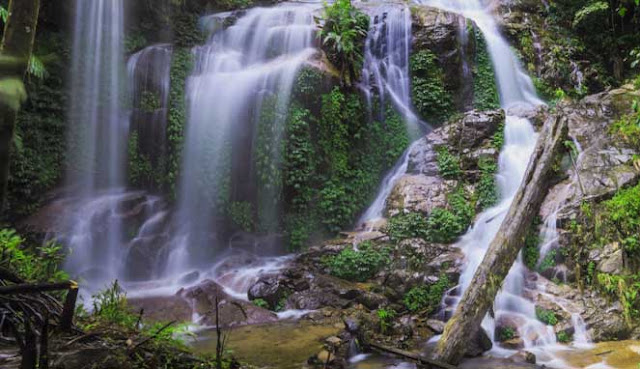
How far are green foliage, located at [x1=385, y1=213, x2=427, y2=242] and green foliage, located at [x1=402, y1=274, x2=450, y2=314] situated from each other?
1.49m

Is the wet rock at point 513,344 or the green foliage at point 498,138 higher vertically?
the green foliage at point 498,138

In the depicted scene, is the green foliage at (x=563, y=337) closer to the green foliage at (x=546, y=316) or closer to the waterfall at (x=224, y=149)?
Answer: the green foliage at (x=546, y=316)

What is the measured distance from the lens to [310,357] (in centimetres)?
547

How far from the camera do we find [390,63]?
13141 millimetres

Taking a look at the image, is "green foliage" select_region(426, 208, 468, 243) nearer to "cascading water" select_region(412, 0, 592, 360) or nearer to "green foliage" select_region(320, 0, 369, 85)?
"cascading water" select_region(412, 0, 592, 360)

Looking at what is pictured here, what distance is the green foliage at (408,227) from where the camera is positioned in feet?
30.5

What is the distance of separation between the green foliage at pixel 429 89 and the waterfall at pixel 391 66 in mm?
209

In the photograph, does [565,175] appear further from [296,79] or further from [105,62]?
[105,62]

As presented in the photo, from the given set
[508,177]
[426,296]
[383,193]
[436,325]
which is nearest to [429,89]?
[383,193]

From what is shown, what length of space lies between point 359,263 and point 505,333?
322 centimetres

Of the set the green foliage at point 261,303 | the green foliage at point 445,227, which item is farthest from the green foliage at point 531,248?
the green foliage at point 261,303

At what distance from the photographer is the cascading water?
674 cm

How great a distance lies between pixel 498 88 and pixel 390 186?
5399 millimetres

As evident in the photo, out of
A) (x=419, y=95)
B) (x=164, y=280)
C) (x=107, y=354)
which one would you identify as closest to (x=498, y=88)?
(x=419, y=95)
